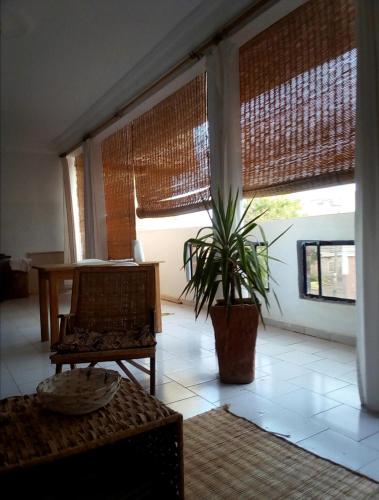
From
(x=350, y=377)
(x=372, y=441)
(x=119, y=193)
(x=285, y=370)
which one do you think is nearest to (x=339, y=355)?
(x=350, y=377)

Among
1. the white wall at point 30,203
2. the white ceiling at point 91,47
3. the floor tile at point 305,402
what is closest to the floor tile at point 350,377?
the floor tile at point 305,402

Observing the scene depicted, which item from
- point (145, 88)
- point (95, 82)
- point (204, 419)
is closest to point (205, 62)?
point (145, 88)

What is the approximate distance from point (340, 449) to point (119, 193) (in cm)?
444

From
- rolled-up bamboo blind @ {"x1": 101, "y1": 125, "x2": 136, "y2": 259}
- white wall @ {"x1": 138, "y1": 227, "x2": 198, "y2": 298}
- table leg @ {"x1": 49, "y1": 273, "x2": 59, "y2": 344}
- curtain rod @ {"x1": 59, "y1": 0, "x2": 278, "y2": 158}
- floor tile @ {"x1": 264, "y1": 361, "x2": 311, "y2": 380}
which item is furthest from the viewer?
white wall @ {"x1": 138, "y1": 227, "x2": 198, "y2": 298}

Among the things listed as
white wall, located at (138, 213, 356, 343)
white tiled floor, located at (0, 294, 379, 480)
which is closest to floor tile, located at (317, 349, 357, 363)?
white tiled floor, located at (0, 294, 379, 480)

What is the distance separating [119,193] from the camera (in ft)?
18.1

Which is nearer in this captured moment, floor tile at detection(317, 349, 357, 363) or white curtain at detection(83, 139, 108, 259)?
floor tile at detection(317, 349, 357, 363)

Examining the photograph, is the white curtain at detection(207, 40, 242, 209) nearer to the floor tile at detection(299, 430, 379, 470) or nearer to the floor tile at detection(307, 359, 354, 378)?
the floor tile at detection(307, 359, 354, 378)

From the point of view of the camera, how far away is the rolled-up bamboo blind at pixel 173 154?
3.71 meters

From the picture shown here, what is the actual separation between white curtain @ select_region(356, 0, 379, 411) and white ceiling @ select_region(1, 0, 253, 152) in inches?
47.1

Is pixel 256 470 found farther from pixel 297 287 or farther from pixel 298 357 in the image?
pixel 297 287

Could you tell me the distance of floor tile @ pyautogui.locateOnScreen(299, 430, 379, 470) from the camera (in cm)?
166

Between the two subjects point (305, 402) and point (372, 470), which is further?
point (305, 402)

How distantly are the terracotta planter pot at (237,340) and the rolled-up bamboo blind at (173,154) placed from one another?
3.94 feet
